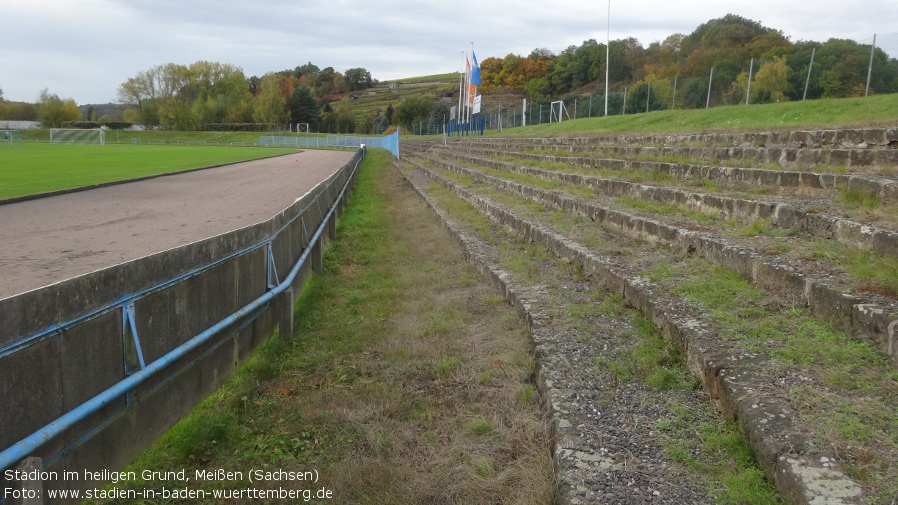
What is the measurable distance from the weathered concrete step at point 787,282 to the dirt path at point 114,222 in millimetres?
5597

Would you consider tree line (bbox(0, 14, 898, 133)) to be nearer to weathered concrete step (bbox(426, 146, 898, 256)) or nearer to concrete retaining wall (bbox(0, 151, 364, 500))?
weathered concrete step (bbox(426, 146, 898, 256))

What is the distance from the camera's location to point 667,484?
8.45 ft

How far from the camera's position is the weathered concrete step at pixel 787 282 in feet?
10.1

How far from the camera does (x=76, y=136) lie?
63688 millimetres

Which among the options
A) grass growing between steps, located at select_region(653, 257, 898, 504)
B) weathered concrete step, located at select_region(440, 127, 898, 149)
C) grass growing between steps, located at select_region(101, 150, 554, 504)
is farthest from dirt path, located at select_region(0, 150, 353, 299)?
weathered concrete step, located at select_region(440, 127, 898, 149)

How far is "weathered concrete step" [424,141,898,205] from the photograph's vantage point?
5195 millimetres

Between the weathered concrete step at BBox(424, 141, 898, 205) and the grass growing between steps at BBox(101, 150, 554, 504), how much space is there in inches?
129

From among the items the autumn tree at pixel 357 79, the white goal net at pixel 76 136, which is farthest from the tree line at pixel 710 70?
the autumn tree at pixel 357 79

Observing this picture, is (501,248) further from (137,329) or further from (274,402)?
(137,329)

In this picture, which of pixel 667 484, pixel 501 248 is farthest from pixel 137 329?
pixel 501 248

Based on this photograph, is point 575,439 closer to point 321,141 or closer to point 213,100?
point 321,141

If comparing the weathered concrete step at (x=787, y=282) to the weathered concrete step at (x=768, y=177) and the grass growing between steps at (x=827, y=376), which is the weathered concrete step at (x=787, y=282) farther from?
the weathered concrete step at (x=768, y=177)

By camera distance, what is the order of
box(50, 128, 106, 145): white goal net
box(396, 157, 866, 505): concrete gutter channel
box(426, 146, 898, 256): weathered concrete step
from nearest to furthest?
box(396, 157, 866, 505): concrete gutter channel
box(426, 146, 898, 256): weathered concrete step
box(50, 128, 106, 145): white goal net

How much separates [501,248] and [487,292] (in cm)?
166
